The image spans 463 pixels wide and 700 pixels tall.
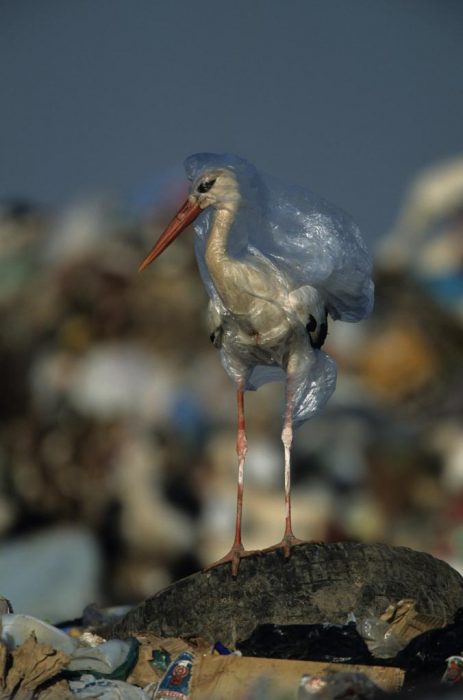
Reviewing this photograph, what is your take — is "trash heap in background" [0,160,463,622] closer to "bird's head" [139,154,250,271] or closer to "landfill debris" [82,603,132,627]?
"landfill debris" [82,603,132,627]

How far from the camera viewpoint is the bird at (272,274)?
324 centimetres

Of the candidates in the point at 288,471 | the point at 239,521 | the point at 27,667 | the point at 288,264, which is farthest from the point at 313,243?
the point at 27,667

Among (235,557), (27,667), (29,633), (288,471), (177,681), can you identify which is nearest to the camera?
(27,667)

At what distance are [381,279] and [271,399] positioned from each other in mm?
858

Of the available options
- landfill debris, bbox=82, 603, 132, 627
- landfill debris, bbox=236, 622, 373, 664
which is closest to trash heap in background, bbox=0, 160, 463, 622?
landfill debris, bbox=82, 603, 132, 627

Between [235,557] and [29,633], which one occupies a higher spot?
[235,557]

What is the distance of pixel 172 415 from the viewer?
5.61 m

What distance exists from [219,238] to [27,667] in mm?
1269

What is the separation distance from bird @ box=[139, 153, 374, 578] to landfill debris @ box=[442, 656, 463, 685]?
547 mm

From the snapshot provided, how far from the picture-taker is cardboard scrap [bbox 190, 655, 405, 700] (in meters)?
2.64

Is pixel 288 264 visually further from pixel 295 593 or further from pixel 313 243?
pixel 295 593

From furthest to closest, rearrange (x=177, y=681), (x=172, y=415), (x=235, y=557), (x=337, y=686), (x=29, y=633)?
1. (x=172, y=415)
2. (x=235, y=557)
3. (x=29, y=633)
4. (x=177, y=681)
5. (x=337, y=686)

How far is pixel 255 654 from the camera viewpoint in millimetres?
2895

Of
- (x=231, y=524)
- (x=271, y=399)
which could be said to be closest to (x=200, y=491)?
(x=231, y=524)
